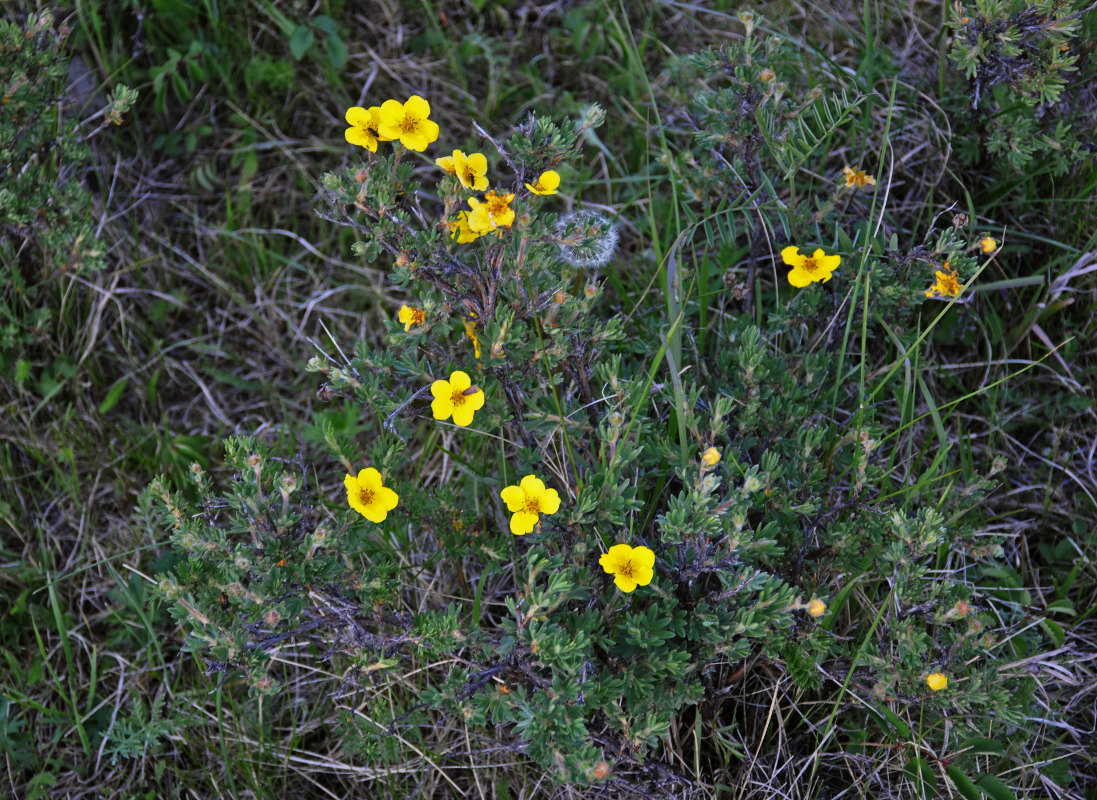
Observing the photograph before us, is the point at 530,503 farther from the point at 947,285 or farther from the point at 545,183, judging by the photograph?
the point at 947,285

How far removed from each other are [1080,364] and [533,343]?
195 cm

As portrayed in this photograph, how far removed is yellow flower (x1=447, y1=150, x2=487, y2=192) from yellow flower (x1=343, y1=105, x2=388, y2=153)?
7.6 inches

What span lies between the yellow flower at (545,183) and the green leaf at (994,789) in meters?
1.87

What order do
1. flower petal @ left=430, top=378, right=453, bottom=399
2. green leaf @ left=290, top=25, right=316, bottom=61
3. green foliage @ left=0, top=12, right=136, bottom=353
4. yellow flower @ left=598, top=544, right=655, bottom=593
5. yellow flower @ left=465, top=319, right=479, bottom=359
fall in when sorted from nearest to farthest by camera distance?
1. yellow flower @ left=598, top=544, right=655, bottom=593
2. flower petal @ left=430, top=378, right=453, bottom=399
3. yellow flower @ left=465, top=319, right=479, bottom=359
4. green foliage @ left=0, top=12, right=136, bottom=353
5. green leaf @ left=290, top=25, right=316, bottom=61

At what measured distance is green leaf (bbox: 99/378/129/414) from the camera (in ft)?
10.1

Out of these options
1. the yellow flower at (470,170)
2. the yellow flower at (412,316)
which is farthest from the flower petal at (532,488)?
the yellow flower at (470,170)

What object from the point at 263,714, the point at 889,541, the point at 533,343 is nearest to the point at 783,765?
the point at 889,541

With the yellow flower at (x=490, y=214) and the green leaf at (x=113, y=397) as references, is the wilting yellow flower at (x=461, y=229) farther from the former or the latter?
the green leaf at (x=113, y=397)

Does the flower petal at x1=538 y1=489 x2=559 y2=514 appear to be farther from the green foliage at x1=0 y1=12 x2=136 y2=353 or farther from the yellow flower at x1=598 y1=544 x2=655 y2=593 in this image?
the green foliage at x1=0 y1=12 x2=136 y2=353

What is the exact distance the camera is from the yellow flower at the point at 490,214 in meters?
2.02

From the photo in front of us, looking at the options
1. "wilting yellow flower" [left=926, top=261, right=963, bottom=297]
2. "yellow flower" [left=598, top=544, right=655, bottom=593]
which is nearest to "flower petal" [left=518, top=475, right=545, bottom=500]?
"yellow flower" [left=598, top=544, right=655, bottom=593]

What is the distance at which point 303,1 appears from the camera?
3.51 metres

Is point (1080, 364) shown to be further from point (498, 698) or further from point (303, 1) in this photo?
point (303, 1)

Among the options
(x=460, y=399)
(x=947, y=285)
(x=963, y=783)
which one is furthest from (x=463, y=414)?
(x=963, y=783)
